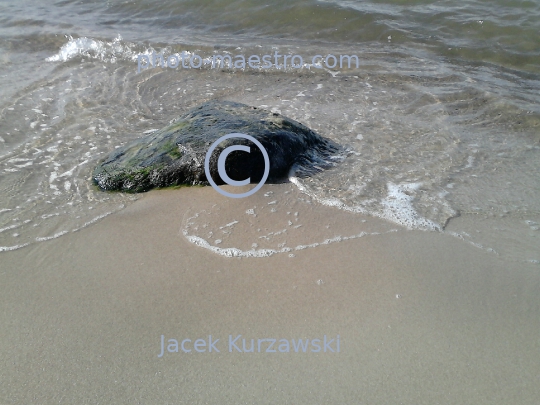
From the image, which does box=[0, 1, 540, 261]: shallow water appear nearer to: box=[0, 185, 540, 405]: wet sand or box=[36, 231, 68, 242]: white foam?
box=[36, 231, 68, 242]: white foam

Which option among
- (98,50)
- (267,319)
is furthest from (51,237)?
(98,50)

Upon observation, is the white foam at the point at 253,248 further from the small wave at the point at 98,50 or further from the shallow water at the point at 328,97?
the small wave at the point at 98,50

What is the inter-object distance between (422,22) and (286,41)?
2.43m

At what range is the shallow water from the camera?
3607mm

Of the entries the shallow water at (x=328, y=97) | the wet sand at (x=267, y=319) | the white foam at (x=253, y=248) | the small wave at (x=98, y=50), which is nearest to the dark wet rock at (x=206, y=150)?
the shallow water at (x=328, y=97)

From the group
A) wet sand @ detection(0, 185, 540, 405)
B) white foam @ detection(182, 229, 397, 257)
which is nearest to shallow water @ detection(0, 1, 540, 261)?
white foam @ detection(182, 229, 397, 257)

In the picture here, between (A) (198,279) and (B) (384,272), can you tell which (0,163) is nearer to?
(A) (198,279)

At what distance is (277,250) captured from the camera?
10.2 feet

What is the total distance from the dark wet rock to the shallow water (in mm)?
179

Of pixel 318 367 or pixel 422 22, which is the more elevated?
pixel 422 22

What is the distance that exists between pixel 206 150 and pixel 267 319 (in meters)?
1.69

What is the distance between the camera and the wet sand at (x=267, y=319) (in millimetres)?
2225

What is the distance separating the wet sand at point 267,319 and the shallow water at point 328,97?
33 centimetres

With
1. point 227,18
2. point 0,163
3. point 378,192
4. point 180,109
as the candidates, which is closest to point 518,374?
point 378,192
